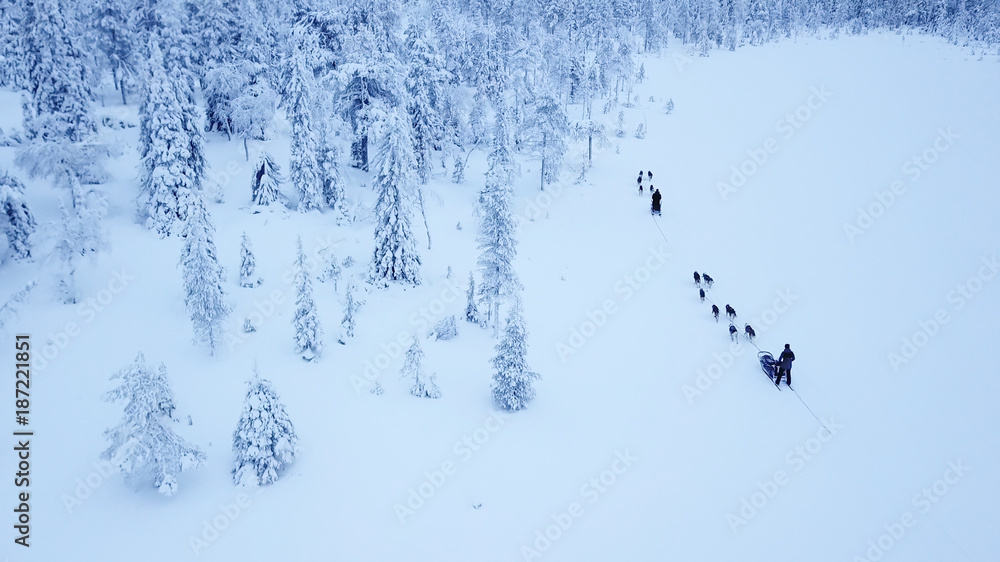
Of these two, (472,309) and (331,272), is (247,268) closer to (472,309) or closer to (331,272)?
(331,272)

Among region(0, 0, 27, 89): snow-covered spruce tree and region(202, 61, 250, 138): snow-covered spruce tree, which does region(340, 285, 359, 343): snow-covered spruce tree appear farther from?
region(0, 0, 27, 89): snow-covered spruce tree

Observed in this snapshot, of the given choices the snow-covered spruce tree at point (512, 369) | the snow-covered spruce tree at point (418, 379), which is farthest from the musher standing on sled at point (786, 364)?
the snow-covered spruce tree at point (418, 379)

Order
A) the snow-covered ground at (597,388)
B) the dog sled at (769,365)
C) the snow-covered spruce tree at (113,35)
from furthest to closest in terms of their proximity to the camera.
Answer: the snow-covered spruce tree at (113,35) < the dog sled at (769,365) < the snow-covered ground at (597,388)

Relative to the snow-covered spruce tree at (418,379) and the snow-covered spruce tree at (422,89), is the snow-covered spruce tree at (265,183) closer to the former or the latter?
the snow-covered spruce tree at (422,89)

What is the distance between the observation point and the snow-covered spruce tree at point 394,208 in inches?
955

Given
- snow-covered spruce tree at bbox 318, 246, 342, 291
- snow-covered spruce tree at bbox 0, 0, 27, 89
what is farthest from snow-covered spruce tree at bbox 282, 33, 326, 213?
snow-covered spruce tree at bbox 0, 0, 27, 89

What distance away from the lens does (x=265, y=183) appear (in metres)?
29.7

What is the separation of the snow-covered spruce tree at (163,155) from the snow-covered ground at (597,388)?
6.62ft

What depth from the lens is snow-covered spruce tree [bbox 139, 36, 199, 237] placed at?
2591 cm

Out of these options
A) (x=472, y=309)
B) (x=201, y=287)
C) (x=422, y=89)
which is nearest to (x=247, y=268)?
(x=201, y=287)

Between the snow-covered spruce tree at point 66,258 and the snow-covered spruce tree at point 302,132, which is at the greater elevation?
the snow-covered spruce tree at point 302,132

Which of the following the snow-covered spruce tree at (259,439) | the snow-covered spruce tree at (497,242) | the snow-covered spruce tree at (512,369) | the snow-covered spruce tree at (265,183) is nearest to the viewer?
the snow-covered spruce tree at (259,439)

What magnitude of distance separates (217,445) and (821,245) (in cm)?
3055

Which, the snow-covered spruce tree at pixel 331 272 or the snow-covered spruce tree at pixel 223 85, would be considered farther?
the snow-covered spruce tree at pixel 223 85
